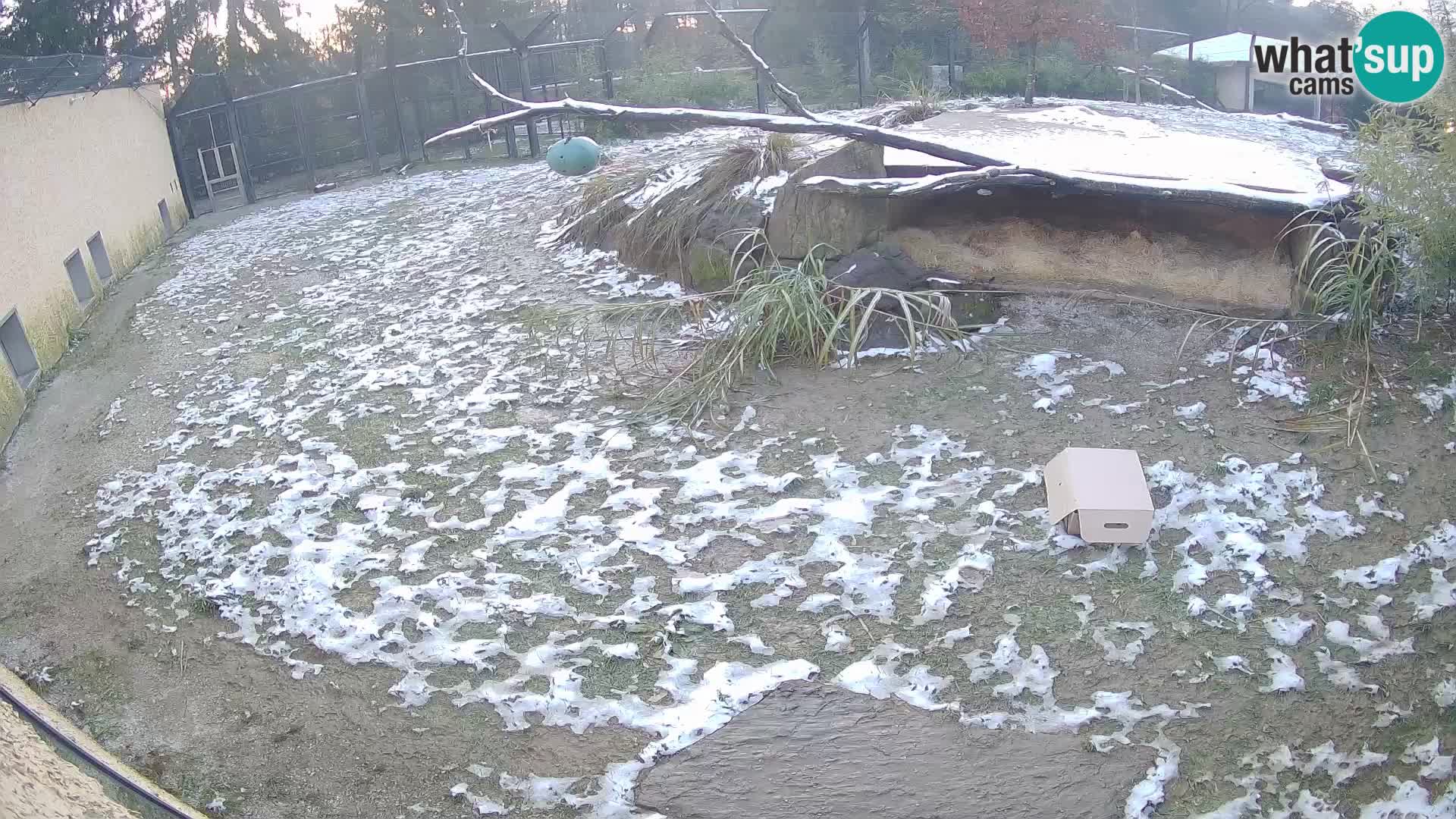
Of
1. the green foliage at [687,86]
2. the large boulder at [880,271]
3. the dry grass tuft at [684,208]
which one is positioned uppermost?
the green foliage at [687,86]

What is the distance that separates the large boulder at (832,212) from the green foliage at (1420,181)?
7.37 feet

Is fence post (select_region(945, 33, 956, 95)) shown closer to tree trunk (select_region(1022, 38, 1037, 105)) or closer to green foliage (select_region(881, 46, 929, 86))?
green foliage (select_region(881, 46, 929, 86))

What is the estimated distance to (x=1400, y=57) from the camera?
511 cm

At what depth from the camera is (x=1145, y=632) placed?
3.10 m

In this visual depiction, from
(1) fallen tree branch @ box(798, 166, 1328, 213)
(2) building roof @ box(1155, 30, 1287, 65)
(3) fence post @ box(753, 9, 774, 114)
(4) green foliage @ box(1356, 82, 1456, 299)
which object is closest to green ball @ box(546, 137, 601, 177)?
(3) fence post @ box(753, 9, 774, 114)

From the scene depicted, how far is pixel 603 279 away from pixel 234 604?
348cm

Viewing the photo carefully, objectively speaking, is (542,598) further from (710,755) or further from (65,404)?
(65,404)

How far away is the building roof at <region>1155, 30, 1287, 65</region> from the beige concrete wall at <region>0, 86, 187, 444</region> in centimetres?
1722

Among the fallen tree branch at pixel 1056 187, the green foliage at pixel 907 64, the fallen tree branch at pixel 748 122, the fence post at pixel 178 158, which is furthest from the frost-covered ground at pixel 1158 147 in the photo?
the fence post at pixel 178 158

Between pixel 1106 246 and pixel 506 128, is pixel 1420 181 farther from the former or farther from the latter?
pixel 506 128

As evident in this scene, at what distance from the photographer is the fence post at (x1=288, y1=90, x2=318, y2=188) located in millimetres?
11812

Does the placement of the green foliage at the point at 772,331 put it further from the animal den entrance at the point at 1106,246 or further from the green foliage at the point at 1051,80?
the green foliage at the point at 1051,80

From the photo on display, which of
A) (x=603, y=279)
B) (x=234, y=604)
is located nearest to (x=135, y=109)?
(x=603, y=279)

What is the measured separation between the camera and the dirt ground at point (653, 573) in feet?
9.26
